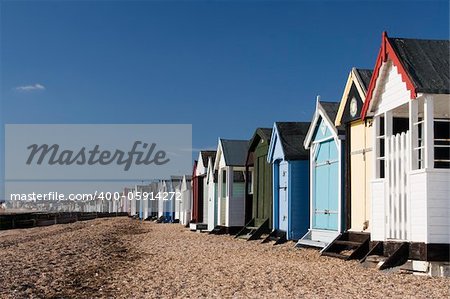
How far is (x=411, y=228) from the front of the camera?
10.7m

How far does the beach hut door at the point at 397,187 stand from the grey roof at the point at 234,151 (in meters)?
15.9

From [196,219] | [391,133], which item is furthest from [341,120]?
[196,219]

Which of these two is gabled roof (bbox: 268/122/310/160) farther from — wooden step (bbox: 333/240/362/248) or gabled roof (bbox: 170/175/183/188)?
gabled roof (bbox: 170/175/183/188)

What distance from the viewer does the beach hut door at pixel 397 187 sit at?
11.1m

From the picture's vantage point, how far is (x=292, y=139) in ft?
67.7

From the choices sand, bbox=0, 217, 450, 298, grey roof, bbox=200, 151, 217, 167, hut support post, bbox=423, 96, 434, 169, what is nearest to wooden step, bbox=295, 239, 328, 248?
sand, bbox=0, 217, 450, 298

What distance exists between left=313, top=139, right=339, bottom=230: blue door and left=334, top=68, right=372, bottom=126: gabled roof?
1.22 meters

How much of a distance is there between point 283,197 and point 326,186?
396 cm

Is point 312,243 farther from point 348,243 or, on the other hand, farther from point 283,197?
→ point 283,197

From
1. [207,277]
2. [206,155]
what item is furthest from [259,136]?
[207,277]

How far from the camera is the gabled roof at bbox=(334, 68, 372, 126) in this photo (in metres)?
14.2

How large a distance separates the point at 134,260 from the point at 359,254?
579 centimetres

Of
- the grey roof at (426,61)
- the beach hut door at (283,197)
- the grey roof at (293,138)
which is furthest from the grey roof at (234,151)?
the grey roof at (426,61)

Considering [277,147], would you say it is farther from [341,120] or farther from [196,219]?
[196,219]
